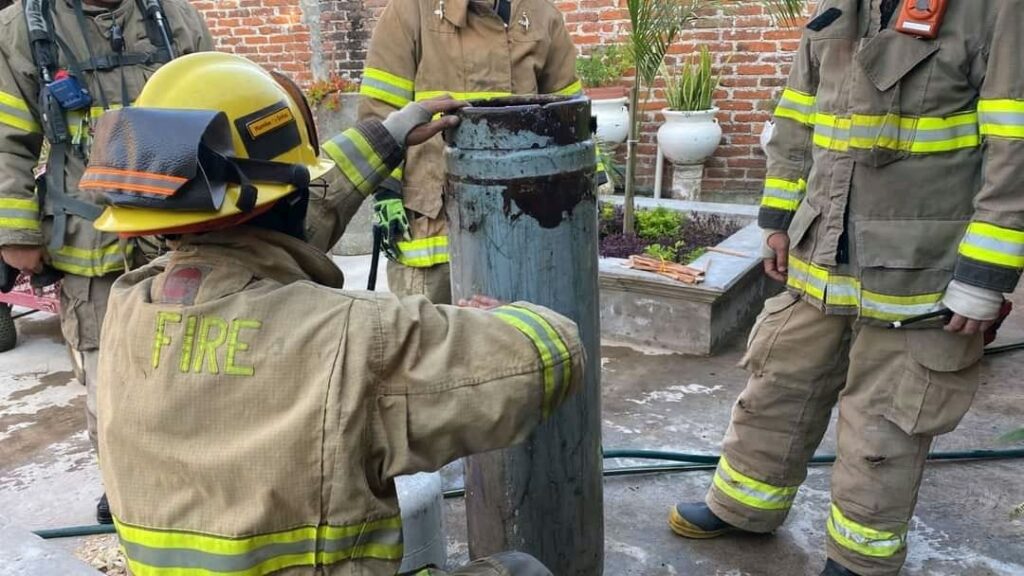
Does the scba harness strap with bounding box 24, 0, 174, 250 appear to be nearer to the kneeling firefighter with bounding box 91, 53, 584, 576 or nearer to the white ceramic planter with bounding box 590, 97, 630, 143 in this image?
the kneeling firefighter with bounding box 91, 53, 584, 576

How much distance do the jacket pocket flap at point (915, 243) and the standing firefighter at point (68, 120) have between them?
2344mm

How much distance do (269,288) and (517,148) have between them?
0.55 m

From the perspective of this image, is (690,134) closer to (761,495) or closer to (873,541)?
(761,495)

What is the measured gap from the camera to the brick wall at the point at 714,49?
630 centimetres

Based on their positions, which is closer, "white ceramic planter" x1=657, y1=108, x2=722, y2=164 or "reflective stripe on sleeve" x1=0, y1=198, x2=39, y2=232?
"reflective stripe on sleeve" x1=0, y1=198, x2=39, y2=232

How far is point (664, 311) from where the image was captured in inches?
172

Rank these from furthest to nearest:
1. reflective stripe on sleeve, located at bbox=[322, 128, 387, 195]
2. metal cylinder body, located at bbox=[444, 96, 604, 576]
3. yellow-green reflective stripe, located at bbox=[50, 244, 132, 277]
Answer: yellow-green reflective stripe, located at bbox=[50, 244, 132, 277], reflective stripe on sleeve, located at bbox=[322, 128, 387, 195], metal cylinder body, located at bbox=[444, 96, 604, 576]

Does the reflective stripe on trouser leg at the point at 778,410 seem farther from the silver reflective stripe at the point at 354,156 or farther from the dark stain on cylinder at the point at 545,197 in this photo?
the silver reflective stripe at the point at 354,156

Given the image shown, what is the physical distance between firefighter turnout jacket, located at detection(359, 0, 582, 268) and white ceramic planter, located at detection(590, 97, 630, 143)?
320 cm

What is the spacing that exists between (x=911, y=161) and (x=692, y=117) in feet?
13.8

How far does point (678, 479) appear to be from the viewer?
3164 mm

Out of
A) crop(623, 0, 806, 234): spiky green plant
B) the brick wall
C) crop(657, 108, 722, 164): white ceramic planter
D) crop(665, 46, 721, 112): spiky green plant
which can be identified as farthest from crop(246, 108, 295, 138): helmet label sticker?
crop(665, 46, 721, 112): spiky green plant

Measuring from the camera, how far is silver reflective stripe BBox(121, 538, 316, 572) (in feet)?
4.56

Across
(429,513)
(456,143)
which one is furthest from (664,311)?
(456,143)
